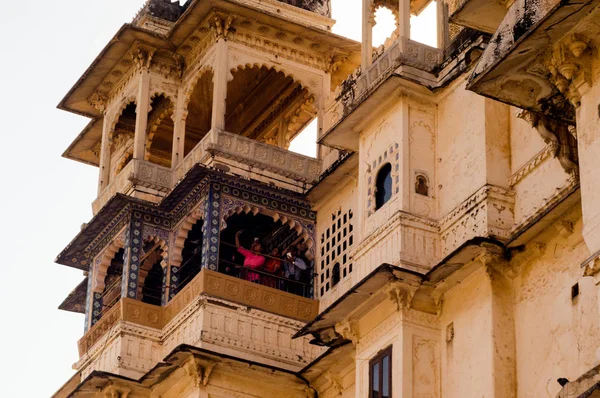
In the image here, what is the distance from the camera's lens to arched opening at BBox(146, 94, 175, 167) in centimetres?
2742

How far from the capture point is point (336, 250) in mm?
23703

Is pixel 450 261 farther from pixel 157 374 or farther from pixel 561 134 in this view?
pixel 157 374

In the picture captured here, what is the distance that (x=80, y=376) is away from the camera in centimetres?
2542

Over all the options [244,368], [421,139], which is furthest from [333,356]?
[421,139]

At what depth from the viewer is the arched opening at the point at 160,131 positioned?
27.4 m

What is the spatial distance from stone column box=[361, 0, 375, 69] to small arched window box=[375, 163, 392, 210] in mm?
1727

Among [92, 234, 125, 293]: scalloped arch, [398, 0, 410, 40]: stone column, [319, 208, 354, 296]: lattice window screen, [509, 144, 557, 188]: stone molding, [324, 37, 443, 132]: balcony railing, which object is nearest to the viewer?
[509, 144, 557, 188]: stone molding

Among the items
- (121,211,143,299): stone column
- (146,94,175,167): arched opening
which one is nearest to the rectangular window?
(121,211,143,299): stone column

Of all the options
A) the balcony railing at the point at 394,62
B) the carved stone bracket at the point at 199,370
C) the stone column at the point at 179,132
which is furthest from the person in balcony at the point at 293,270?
the balcony railing at the point at 394,62

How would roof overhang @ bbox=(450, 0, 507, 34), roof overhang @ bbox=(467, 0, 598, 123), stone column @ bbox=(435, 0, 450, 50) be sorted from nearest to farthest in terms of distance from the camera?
roof overhang @ bbox=(467, 0, 598, 123) < roof overhang @ bbox=(450, 0, 507, 34) < stone column @ bbox=(435, 0, 450, 50)

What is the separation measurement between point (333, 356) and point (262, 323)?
156 cm

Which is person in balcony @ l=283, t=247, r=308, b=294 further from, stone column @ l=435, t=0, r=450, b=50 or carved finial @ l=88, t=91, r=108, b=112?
carved finial @ l=88, t=91, r=108, b=112

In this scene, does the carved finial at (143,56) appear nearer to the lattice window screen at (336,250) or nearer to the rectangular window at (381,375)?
the lattice window screen at (336,250)

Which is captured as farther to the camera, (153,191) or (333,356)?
(153,191)
